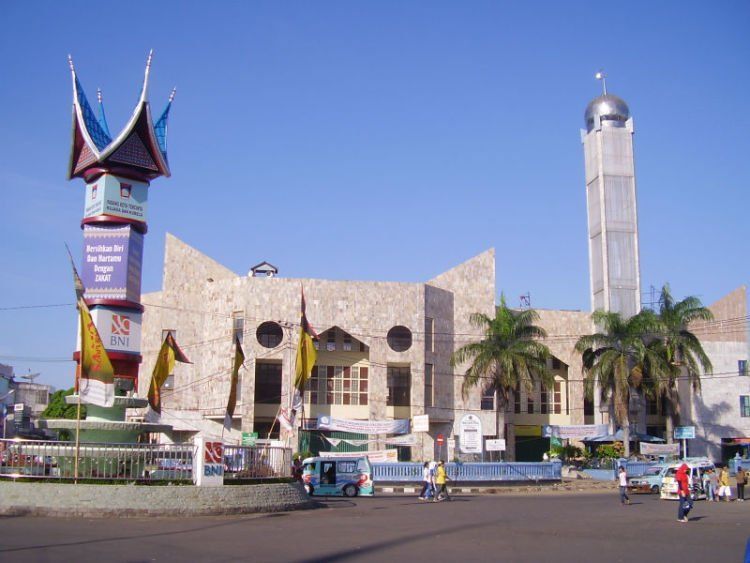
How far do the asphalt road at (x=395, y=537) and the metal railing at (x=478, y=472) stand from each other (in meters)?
12.9

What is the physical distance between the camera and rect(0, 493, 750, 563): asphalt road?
13.4 meters

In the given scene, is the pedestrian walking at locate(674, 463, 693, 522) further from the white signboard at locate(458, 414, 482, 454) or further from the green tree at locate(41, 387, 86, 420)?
the green tree at locate(41, 387, 86, 420)

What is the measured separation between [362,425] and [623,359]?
51.1 ft

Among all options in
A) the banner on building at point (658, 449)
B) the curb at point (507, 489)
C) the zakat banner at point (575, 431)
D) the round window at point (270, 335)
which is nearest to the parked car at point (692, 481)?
the curb at point (507, 489)

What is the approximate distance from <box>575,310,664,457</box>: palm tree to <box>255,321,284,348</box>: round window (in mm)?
17890

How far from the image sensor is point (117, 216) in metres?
26.2

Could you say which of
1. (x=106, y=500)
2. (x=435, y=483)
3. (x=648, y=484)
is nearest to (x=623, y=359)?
(x=648, y=484)

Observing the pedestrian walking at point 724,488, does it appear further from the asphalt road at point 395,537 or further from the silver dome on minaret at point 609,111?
the silver dome on minaret at point 609,111

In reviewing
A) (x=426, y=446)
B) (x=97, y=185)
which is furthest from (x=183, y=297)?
(x=97, y=185)

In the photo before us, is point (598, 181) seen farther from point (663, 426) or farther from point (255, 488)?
point (255, 488)

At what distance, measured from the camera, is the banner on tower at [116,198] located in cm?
2619

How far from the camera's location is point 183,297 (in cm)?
5153

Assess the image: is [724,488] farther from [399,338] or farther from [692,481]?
[399,338]

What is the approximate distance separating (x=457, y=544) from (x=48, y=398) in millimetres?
92963
